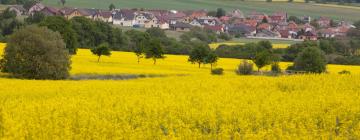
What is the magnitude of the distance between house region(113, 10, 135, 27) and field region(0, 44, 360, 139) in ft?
299

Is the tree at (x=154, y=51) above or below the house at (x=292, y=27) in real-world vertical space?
above

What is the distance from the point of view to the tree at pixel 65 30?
5825 cm

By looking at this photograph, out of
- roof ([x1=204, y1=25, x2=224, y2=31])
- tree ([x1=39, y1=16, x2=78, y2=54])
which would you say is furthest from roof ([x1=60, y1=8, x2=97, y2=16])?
tree ([x1=39, y1=16, x2=78, y2=54])

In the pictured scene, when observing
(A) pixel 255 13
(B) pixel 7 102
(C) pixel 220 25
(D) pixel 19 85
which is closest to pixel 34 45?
(D) pixel 19 85

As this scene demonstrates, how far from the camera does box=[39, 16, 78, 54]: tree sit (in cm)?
5825

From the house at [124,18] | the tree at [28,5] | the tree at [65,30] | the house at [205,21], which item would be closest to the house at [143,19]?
the house at [124,18]

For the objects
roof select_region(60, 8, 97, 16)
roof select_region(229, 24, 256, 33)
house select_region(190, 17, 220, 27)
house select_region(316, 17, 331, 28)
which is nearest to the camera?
roof select_region(229, 24, 256, 33)

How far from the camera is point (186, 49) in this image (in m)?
75.1

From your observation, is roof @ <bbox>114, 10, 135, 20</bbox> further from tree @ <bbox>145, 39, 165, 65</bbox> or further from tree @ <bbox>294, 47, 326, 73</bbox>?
tree @ <bbox>294, 47, 326, 73</bbox>

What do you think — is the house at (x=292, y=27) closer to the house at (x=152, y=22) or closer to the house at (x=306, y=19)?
the house at (x=306, y=19)

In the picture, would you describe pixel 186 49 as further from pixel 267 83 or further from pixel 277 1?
pixel 277 1

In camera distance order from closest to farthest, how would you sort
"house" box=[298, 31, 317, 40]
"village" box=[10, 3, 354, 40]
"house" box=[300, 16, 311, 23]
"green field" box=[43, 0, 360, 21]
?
"house" box=[298, 31, 317, 40] < "village" box=[10, 3, 354, 40] < "house" box=[300, 16, 311, 23] < "green field" box=[43, 0, 360, 21]

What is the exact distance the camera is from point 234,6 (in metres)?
140

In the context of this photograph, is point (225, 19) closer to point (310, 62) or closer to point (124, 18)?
point (124, 18)
